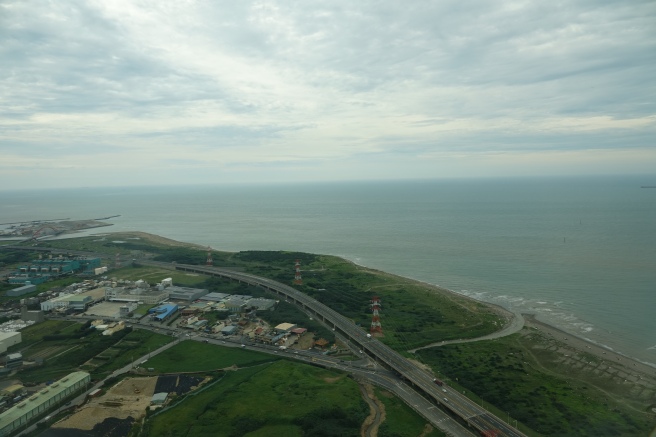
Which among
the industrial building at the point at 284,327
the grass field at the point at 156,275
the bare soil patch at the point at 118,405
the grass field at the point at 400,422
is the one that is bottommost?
the grass field at the point at 400,422

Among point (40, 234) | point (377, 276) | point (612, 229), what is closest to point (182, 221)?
point (40, 234)

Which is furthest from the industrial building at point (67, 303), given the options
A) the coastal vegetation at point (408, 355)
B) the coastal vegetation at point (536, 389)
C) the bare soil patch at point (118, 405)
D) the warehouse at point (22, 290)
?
the coastal vegetation at point (536, 389)

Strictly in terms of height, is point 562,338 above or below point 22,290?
below

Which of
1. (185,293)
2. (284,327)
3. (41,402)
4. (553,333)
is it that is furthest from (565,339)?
(185,293)

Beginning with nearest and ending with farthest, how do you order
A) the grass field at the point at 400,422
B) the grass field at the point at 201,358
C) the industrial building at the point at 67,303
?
the grass field at the point at 400,422 < the grass field at the point at 201,358 < the industrial building at the point at 67,303

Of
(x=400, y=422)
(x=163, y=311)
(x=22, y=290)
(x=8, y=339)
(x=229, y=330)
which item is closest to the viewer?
(x=400, y=422)

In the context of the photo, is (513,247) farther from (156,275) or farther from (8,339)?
(8,339)

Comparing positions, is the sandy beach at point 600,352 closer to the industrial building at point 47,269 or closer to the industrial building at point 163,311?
the industrial building at point 163,311
